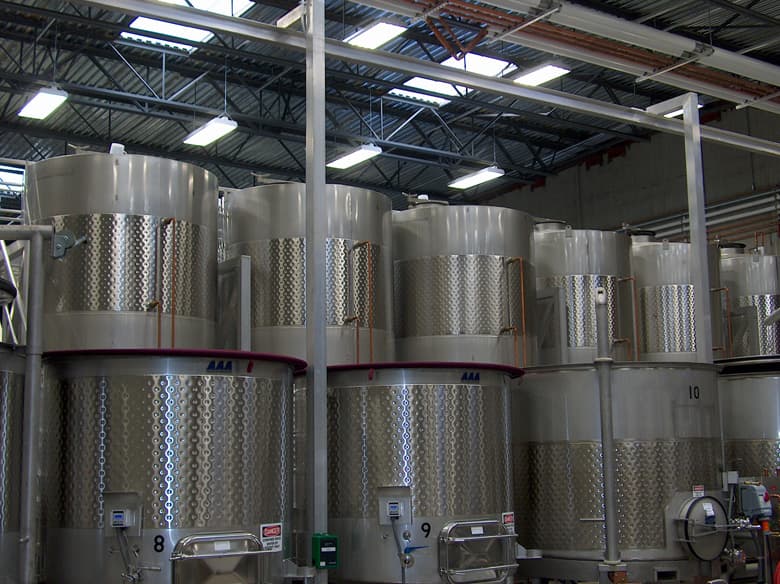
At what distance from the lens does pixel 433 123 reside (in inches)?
965

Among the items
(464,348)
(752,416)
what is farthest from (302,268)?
(752,416)

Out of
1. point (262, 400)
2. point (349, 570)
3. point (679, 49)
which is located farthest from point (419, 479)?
point (679, 49)

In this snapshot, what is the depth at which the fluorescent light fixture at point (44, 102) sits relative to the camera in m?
17.9

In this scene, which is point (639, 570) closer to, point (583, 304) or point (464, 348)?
point (464, 348)

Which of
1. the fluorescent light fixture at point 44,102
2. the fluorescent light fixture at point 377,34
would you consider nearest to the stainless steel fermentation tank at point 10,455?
the fluorescent light fixture at point 377,34

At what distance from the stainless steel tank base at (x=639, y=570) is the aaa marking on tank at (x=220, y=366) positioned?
474 cm

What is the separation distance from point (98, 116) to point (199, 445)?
1637cm

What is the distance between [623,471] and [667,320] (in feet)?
16.3

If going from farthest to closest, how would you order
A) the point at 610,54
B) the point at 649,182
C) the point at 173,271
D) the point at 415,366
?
the point at 649,182, the point at 610,54, the point at 173,271, the point at 415,366

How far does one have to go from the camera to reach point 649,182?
2488 centimetres

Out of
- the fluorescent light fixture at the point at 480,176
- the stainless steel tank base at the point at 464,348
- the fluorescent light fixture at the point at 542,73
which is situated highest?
the fluorescent light fixture at the point at 542,73

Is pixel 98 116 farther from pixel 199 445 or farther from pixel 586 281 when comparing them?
pixel 199 445

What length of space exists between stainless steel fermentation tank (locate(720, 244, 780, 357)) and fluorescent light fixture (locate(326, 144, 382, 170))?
24.7 feet

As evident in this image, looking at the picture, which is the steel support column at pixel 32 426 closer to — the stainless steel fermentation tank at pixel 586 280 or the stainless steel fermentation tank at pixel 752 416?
the stainless steel fermentation tank at pixel 586 280
